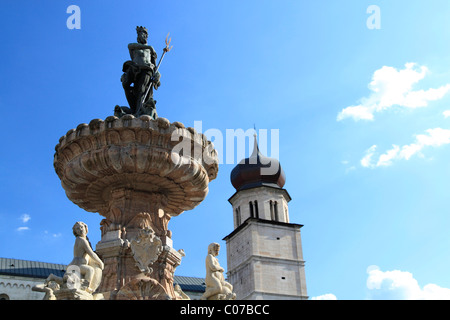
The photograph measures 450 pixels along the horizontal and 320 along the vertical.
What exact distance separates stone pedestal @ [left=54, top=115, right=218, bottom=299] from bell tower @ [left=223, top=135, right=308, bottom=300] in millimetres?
36879

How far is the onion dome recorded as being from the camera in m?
53.2

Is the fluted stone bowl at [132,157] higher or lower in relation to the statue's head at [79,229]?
higher

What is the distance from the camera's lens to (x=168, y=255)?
7.16 metres

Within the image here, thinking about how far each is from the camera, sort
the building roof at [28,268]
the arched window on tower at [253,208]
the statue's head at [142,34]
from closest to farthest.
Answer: the statue's head at [142,34] → the building roof at [28,268] → the arched window on tower at [253,208]

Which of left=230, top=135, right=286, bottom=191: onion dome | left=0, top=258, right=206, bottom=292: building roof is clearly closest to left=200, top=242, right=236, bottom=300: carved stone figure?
left=0, top=258, right=206, bottom=292: building roof

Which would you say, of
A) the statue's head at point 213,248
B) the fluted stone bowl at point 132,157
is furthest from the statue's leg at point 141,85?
the statue's head at point 213,248

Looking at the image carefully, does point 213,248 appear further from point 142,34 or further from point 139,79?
point 142,34

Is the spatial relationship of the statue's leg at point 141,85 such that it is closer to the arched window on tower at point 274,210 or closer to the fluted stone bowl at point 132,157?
the fluted stone bowl at point 132,157

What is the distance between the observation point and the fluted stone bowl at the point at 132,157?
281 inches

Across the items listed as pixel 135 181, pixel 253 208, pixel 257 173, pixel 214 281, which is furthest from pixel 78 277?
pixel 257 173

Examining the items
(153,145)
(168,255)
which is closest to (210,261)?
(168,255)

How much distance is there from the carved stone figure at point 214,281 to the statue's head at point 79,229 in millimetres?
1748
